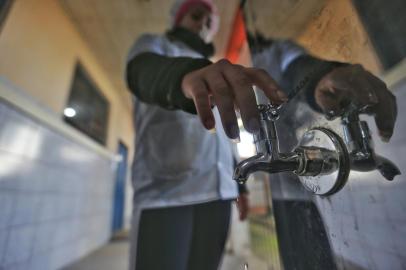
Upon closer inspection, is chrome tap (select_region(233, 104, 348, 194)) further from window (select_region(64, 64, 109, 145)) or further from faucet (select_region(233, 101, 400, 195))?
window (select_region(64, 64, 109, 145))

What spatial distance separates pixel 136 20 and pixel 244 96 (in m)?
1.32

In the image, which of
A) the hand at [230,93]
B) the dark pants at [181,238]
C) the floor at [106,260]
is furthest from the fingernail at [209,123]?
the floor at [106,260]

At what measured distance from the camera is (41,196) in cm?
122

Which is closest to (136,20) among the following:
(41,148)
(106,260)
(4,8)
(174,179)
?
(4,8)

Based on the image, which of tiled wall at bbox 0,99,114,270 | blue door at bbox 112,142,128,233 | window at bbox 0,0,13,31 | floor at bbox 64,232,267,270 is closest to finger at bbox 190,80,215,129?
window at bbox 0,0,13,31

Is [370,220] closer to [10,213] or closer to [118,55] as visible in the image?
[10,213]

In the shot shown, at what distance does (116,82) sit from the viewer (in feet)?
7.86

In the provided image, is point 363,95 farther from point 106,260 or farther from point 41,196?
point 106,260

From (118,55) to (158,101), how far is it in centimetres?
187

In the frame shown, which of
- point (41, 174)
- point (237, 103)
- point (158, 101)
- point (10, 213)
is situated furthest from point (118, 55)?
point (237, 103)

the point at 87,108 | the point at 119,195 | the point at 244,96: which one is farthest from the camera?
the point at 119,195

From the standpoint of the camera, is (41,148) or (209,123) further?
(41,148)

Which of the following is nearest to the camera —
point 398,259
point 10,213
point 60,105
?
point 398,259

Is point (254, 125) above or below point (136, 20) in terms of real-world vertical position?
below
